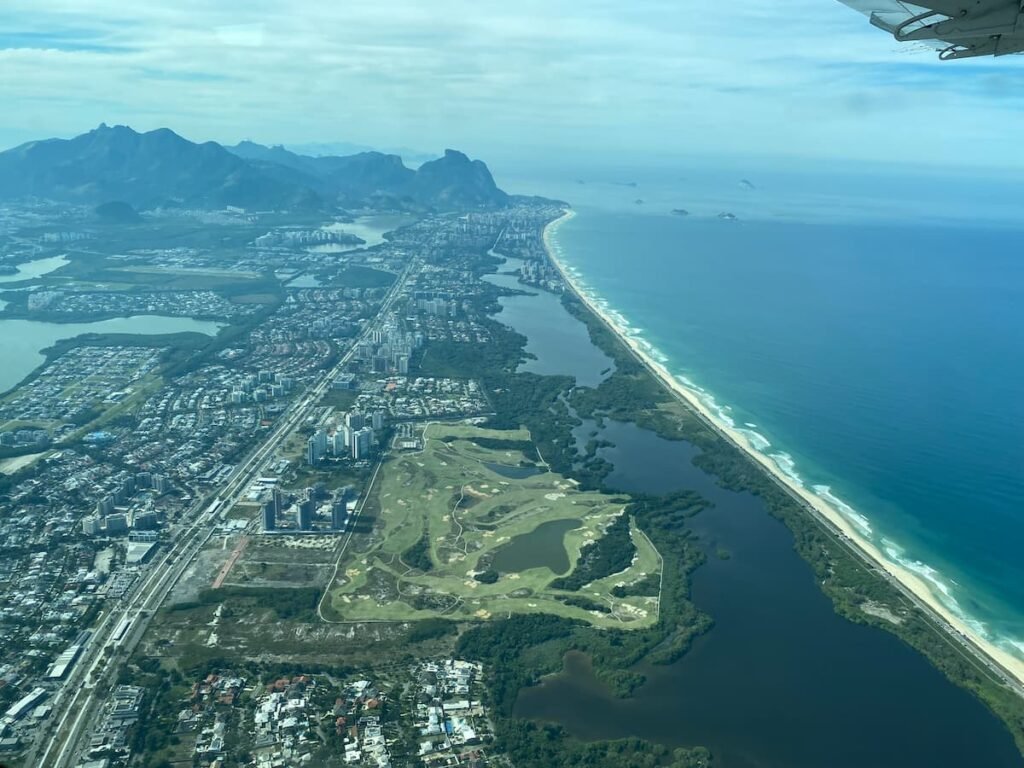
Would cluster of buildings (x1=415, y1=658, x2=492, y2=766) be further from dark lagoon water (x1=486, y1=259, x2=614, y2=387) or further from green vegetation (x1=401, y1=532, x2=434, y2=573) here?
dark lagoon water (x1=486, y1=259, x2=614, y2=387)

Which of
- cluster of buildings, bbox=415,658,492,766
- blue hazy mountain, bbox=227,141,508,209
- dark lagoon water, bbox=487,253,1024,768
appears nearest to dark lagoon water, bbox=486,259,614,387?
dark lagoon water, bbox=487,253,1024,768

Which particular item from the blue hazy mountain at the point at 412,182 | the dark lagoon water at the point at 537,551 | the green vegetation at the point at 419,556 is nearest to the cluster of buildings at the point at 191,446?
the green vegetation at the point at 419,556

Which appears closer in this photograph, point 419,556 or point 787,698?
point 787,698

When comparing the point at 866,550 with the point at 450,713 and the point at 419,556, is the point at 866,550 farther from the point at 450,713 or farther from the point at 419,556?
the point at 450,713

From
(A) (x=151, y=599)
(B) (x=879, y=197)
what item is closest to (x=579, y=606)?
(A) (x=151, y=599)

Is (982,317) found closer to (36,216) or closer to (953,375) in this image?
(953,375)

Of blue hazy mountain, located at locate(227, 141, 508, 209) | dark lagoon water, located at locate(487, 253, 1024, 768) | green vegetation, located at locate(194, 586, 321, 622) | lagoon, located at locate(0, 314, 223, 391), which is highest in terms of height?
blue hazy mountain, located at locate(227, 141, 508, 209)

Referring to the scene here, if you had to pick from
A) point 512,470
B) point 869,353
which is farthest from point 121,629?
point 869,353
